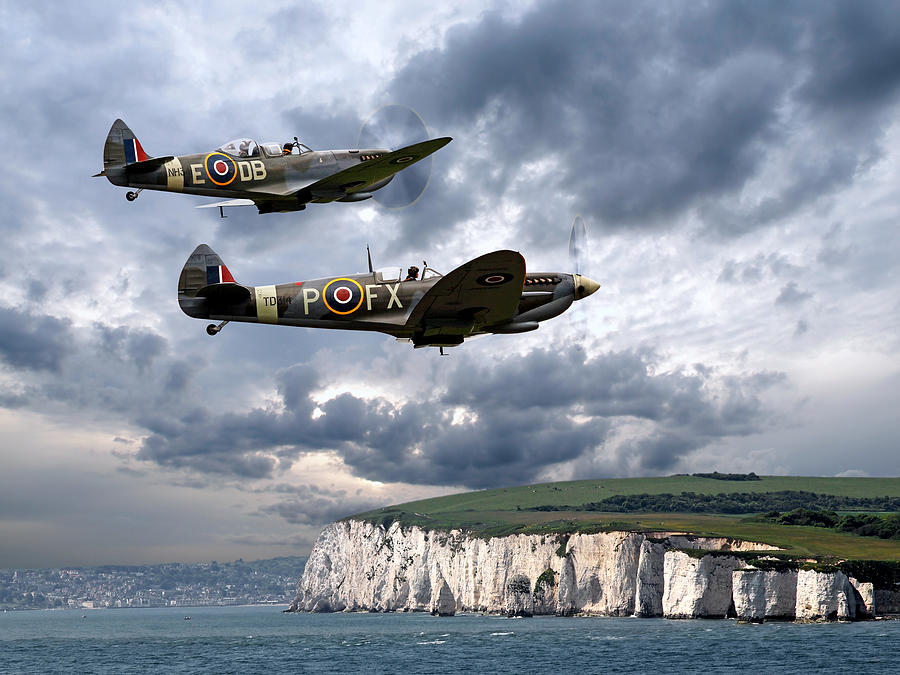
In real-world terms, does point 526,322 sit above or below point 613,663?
above

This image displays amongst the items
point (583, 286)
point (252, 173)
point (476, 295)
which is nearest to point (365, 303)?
point (476, 295)

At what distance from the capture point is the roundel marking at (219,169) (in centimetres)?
2922

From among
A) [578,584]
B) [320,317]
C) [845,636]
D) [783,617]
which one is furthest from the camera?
[578,584]

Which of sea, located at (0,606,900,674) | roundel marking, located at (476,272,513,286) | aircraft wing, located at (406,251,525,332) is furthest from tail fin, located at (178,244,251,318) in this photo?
sea, located at (0,606,900,674)

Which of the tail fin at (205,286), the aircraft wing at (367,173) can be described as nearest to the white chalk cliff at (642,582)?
the aircraft wing at (367,173)

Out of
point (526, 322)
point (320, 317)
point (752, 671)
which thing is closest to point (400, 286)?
point (320, 317)

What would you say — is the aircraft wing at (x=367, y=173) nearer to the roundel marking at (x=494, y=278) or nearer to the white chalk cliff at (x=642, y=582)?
the roundel marking at (x=494, y=278)

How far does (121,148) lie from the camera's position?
28500mm

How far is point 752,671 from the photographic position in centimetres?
7756

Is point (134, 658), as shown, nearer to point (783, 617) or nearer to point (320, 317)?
point (783, 617)

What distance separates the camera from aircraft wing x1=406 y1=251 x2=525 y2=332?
77.3 ft

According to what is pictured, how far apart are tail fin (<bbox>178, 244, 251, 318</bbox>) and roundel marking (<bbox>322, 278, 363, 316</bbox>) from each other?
250 cm

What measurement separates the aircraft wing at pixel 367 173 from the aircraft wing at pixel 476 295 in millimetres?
5295

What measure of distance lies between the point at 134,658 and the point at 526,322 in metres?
108
